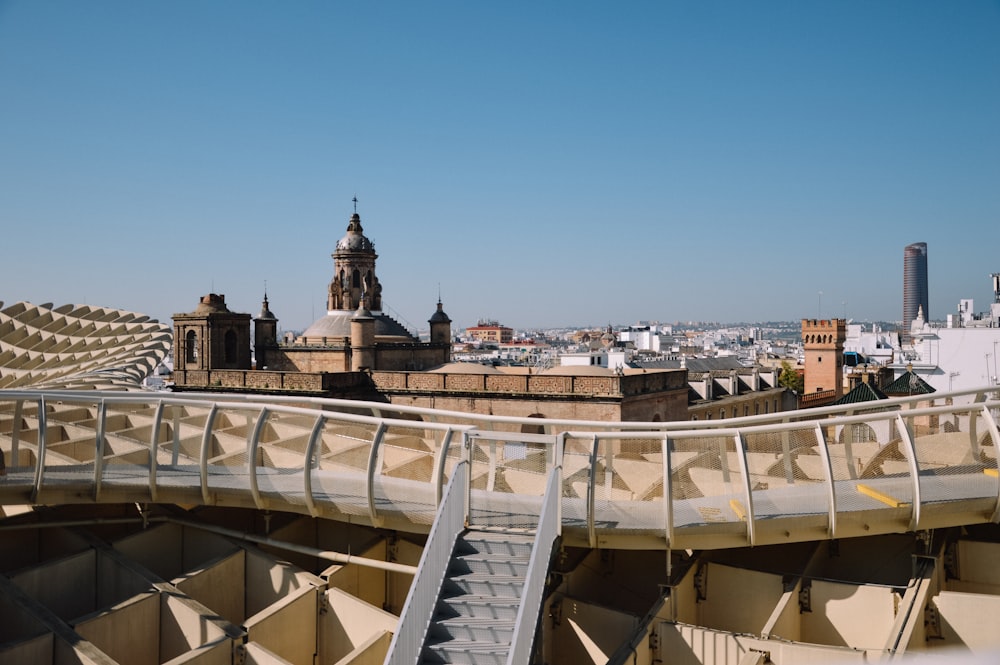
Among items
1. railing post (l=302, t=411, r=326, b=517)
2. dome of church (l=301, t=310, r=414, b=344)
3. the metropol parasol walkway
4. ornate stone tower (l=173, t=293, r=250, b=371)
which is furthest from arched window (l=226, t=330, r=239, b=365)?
railing post (l=302, t=411, r=326, b=517)

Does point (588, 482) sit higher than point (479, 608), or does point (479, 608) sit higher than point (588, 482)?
point (588, 482)

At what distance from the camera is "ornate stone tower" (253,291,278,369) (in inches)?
2222

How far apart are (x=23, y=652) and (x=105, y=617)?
1.03 meters

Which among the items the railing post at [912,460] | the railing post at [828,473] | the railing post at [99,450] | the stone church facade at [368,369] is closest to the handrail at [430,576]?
the railing post at [828,473]

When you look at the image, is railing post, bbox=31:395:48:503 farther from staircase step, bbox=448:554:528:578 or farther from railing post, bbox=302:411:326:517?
staircase step, bbox=448:554:528:578

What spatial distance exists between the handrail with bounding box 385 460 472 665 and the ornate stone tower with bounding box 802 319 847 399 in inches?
3307

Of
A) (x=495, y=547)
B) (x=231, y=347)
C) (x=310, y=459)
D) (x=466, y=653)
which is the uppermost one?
(x=231, y=347)

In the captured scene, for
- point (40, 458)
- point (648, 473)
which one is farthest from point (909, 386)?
point (40, 458)

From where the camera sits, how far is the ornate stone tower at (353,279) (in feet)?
201

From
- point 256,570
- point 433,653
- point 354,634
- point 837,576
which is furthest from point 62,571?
point 837,576

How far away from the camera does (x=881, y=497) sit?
11227mm

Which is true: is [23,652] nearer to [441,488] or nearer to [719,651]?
A: [441,488]

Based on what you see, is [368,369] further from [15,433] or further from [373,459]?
[373,459]

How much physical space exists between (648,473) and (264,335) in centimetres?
5014
